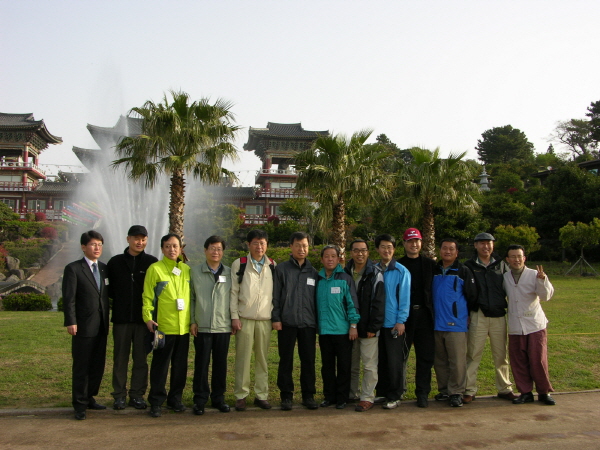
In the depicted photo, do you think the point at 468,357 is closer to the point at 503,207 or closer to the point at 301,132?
the point at 503,207

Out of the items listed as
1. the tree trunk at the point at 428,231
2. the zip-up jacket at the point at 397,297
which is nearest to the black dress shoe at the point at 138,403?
the zip-up jacket at the point at 397,297

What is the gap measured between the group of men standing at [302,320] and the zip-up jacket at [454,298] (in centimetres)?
1

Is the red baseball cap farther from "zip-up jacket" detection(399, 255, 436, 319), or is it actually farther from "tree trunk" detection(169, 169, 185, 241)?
"tree trunk" detection(169, 169, 185, 241)

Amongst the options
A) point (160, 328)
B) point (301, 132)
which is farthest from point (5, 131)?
point (160, 328)

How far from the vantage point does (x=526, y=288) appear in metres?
5.27

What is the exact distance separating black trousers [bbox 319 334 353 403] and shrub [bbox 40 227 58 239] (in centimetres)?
3422

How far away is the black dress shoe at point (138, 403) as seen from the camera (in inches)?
188

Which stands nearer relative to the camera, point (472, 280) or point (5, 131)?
point (472, 280)

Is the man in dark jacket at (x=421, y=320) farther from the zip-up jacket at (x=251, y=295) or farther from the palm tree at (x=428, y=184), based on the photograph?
the palm tree at (x=428, y=184)

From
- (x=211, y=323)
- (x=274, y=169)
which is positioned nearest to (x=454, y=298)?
(x=211, y=323)

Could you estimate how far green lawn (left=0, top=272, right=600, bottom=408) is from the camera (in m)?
5.24

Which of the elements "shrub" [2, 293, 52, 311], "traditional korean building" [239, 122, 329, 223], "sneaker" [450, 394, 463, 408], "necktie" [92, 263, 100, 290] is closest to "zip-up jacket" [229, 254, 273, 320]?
"necktie" [92, 263, 100, 290]

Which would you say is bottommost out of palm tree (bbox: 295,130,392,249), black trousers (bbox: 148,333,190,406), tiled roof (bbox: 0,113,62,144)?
black trousers (bbox: 148,333,190,406)

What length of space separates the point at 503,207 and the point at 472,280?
26.9 meters
